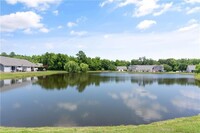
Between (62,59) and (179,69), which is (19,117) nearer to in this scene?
(62,59)

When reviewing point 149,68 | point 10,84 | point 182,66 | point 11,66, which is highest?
point 11,66

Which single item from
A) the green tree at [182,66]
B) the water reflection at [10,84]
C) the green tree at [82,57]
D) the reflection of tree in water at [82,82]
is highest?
the green tree at [82,57]

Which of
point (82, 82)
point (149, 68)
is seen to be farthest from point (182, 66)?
point (82, 82)

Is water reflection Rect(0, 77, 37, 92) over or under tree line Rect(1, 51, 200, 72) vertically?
under

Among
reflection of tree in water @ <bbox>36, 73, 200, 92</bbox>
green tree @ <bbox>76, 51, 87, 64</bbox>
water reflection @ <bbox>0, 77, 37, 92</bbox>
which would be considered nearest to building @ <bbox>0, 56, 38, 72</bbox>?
reflection of tree in water @ <bbox>36, 73, 200, 92</bbox>

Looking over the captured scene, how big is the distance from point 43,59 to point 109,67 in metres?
41.0

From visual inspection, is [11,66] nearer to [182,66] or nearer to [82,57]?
[82,57]

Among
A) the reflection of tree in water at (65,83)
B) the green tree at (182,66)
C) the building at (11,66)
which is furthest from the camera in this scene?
the green tree at (182,66)

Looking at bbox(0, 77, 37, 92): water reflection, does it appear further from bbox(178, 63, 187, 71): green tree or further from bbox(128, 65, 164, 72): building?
bbox(178, 63, 187, 71): green tree

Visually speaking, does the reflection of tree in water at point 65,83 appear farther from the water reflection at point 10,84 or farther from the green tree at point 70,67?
the green tree at point 70,67

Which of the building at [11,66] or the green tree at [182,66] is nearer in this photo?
the building at [11,66]

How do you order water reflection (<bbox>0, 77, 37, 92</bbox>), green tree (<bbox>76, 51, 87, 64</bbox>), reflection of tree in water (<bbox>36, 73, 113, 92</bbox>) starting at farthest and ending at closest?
green tree (<bbox>76, 51, 87, 64</bbox>), reflection of tree in water (<bbox>36, 73, 113, 92</bbox>), water reflection (<bbox>0, 77, 37, 92</bbox>)

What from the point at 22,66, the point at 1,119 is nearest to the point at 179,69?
the point at 22,66

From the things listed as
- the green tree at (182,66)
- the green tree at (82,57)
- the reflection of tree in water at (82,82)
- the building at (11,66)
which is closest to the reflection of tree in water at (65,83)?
the reflection of tree in water at (82,82)
